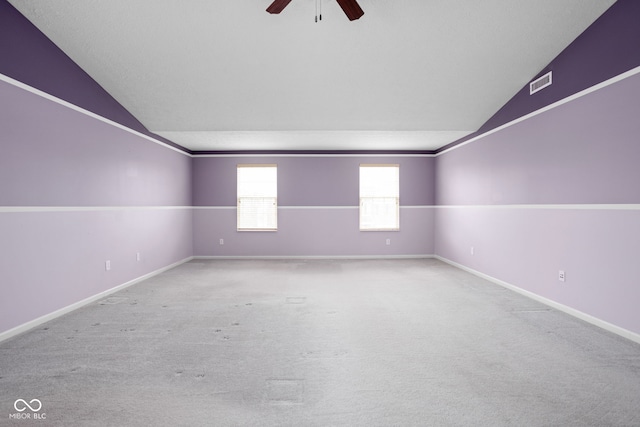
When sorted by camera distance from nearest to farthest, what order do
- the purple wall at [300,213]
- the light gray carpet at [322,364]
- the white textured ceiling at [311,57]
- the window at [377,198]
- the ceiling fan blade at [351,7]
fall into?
the light gray carpet at [322,364], the ceiling fan blade at [351,7], the white textured ceiling at [311,57], the purple wall at [300,213], the window at [377,198]

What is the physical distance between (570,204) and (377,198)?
4.12 metres

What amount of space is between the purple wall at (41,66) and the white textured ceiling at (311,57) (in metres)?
0.11

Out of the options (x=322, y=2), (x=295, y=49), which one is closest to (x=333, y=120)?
(x=295, y=49)

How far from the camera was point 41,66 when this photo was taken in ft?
10.4

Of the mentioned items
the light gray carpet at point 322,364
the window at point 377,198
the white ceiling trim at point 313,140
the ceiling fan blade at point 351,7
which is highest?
the ceiling fan blade at point 351,7

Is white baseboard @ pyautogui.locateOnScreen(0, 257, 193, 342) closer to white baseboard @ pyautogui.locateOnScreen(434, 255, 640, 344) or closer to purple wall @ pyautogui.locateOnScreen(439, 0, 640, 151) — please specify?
white baseboard @ pyautogui.locateOnScreen(434, 255, 640, 344)

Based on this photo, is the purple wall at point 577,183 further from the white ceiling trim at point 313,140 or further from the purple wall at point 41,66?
the purple wall at point 41,66

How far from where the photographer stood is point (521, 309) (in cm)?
359

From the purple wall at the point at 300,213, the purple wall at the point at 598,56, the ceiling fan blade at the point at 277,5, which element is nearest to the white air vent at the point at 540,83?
the purple wall at the point at 598,56

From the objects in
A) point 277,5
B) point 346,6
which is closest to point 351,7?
point 346,6

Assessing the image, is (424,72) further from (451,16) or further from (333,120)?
(333,120)

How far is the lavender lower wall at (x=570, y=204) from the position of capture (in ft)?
9.18

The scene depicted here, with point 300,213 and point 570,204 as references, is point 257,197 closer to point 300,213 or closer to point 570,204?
point 300,213

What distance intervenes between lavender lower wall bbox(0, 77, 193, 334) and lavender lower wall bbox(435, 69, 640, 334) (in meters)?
5.44
